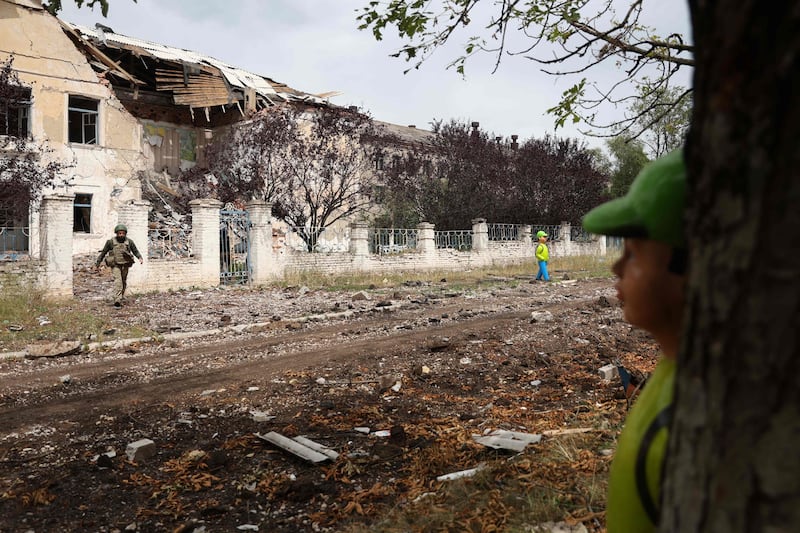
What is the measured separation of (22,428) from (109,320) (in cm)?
637

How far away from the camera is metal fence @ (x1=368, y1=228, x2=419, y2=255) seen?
824 inches

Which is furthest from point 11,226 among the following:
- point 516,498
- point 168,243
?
point 516,498

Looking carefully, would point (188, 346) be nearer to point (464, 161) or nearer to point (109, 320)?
point (109, 320)

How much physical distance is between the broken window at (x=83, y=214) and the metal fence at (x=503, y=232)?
1616 centimetres

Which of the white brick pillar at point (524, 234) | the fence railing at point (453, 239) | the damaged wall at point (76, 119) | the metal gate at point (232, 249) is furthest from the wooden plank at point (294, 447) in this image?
the white brick pillar at point (524, 234)

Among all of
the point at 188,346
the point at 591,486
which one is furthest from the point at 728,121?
the point at 188,346

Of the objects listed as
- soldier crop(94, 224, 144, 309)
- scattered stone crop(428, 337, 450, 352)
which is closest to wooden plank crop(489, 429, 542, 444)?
scattered stone crop(428, 337, 450, 352)

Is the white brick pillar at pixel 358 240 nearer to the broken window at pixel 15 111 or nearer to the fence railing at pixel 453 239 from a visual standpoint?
the fence railing at pixel 453 239

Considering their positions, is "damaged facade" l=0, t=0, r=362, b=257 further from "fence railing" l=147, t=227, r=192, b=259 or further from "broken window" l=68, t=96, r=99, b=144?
"fence railing" l=147, t=227, r=192, b=259

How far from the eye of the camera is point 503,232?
26234mm

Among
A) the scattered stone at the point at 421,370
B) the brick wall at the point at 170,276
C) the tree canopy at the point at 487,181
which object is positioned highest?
the tree canopy at the point at 487,181

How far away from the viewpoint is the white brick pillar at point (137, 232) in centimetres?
1377

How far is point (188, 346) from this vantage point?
8.89m

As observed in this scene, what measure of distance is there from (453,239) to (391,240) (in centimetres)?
375
